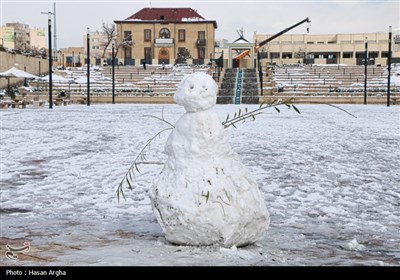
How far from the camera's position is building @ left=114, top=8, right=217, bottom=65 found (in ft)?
284

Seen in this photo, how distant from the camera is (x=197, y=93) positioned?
190 inches

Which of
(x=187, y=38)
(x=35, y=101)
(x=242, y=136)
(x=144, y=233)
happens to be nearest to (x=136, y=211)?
(x=144, y=233)

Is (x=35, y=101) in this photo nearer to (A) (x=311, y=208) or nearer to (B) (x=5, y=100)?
(B) (x=5, y=100)

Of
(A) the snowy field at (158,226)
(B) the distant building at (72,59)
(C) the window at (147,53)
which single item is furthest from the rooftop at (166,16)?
(A) the snowy field at (158,226)

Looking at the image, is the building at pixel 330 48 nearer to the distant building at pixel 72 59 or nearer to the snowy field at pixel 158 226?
the distant building at pixel 72 59

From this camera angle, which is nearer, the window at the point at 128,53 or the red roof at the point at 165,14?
the window at the point at 128,53

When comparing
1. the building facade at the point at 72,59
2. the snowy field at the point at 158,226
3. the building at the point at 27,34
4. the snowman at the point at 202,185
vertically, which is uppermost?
the building at the point at 27,34

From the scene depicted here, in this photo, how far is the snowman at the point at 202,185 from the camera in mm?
4695

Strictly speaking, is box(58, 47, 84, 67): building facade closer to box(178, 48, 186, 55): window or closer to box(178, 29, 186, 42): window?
box(178, 48, 186, 55): window

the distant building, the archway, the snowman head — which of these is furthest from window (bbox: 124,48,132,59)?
the snowman head

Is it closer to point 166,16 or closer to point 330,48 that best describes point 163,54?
point 166,16

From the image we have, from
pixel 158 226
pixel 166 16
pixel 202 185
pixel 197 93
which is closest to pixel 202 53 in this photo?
pixel 166 16

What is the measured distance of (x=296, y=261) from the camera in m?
4.72

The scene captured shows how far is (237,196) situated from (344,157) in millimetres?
7539
